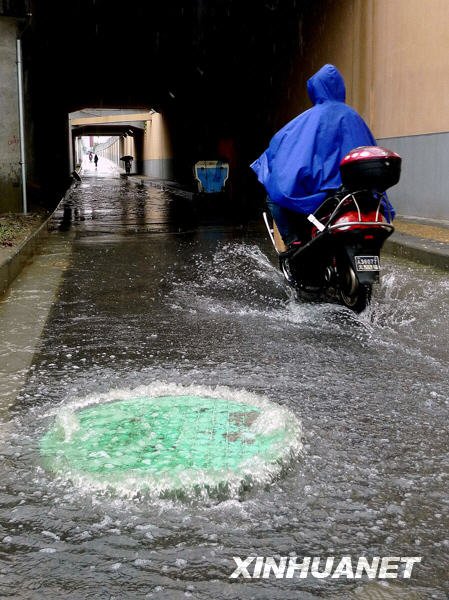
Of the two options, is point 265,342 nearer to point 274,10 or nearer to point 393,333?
point 393,333

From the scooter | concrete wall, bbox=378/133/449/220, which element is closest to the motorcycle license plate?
the scooter

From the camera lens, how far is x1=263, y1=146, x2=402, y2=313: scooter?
19.0ft

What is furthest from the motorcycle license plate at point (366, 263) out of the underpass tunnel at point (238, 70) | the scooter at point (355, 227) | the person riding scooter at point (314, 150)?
the underpass tunnel at point (238, 70)

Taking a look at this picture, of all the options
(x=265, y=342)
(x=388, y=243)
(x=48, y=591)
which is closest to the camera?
(x=48, y=591)

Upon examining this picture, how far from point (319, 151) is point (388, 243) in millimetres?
4468

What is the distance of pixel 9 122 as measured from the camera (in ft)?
48.3

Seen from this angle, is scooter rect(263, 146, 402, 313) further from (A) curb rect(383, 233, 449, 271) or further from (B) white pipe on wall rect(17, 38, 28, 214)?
(B) white pipe on wall rect(17, 38, 28, 214)

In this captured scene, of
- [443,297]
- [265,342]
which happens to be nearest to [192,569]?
[265,342]

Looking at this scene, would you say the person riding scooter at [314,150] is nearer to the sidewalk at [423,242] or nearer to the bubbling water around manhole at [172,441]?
the sidewalk at [423,242]

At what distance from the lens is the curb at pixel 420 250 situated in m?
8.83

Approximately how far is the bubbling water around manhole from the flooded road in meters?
0.07

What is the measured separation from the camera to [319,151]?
6.45 m

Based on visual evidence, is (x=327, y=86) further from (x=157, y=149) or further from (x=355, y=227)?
(x=157, y=149)

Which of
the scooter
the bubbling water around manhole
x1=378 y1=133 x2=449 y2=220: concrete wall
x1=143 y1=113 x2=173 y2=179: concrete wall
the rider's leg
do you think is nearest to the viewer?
the bubbling water around manhole
